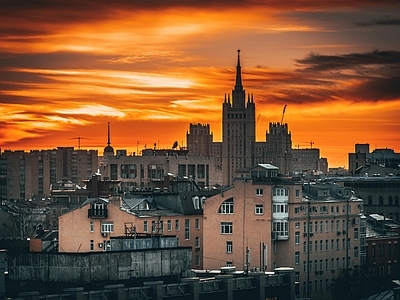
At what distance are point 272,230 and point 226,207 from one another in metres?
3.75

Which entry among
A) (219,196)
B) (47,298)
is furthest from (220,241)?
(47,298)

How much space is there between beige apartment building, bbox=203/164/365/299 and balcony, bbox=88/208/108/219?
6892mm

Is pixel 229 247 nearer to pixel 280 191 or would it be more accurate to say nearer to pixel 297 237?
pixel 297 237

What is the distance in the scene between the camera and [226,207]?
110 metres

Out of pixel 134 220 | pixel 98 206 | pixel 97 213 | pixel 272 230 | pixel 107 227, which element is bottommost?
pixel 272 230

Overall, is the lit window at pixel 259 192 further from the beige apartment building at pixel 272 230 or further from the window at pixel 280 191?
the window at pixel 280 191

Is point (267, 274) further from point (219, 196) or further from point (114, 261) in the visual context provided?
point (219, 196)

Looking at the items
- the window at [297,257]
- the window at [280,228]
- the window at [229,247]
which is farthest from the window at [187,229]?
the window at [297,257]

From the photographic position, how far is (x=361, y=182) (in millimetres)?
157625

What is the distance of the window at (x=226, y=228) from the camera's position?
110m

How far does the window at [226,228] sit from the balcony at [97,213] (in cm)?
798

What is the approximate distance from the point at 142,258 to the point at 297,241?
98.2 feet

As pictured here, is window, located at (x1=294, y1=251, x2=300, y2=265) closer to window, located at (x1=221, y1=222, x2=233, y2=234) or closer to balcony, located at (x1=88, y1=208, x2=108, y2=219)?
window, located at (x1=221, y1=222, x2=233, y2=234)

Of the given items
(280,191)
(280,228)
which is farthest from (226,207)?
(280,228)
